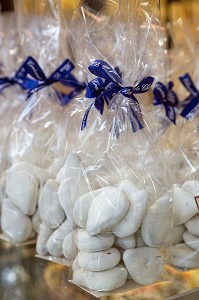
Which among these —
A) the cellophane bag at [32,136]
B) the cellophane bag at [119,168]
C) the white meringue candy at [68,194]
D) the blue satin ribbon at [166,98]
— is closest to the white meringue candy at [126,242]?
the cellophane bag at [119,168]

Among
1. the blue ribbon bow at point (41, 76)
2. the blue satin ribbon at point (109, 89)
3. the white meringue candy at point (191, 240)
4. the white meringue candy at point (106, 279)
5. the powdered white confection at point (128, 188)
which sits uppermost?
the blue satin ribbon at point (109, 89)

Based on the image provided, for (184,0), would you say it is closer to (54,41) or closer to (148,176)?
(54,41)

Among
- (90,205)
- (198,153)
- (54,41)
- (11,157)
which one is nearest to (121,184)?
(90,205)

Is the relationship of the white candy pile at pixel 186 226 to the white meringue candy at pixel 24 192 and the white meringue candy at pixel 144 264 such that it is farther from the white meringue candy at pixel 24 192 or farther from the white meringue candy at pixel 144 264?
the white meringue candy at pixel 24 192

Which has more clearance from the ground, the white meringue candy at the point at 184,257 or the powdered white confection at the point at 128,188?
the powdered white confection at the point at 128,188

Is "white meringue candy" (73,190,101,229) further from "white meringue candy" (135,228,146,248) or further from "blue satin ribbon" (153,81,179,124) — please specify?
"blue satin ribbon" (153,81,179,124)

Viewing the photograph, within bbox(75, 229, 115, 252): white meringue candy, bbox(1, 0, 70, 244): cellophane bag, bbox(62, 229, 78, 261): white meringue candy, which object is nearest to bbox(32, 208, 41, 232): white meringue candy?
bbox(1, 0, 70, 244): cellophane bag
